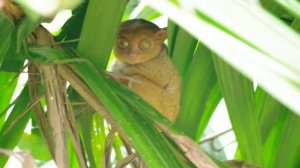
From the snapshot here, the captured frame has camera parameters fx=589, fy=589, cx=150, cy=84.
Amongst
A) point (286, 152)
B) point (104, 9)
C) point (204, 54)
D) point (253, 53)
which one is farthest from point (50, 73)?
point (253, 53)

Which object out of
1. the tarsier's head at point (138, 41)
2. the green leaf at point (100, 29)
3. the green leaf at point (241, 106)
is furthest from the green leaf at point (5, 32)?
the tarsier's head at point (138, 41)

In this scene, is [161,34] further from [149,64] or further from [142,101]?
[142,101]

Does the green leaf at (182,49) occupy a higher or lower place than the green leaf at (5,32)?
lower

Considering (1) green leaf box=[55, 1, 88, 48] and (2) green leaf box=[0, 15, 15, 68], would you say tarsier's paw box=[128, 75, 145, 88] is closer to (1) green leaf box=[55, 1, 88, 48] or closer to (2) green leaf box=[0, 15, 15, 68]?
(1) green leaf box=[55, 1, 88, 48]

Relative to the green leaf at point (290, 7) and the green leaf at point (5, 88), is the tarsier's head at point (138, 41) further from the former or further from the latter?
the green leaf at point (290, 7)

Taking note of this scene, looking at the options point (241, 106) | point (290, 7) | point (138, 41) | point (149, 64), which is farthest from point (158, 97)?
point (290, 7)

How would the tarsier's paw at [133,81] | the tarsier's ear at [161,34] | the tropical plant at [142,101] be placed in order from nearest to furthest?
1. the tropical plant at [142,101]
2. the tarsier's paw at [133,81]
3. the tarsier's ear at [161,34]

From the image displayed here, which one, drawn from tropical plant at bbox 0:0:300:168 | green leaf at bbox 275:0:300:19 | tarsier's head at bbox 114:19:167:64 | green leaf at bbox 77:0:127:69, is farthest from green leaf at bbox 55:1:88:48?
green leaf at bbox 275:0:300:19

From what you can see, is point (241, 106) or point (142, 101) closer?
point (142, 101)
